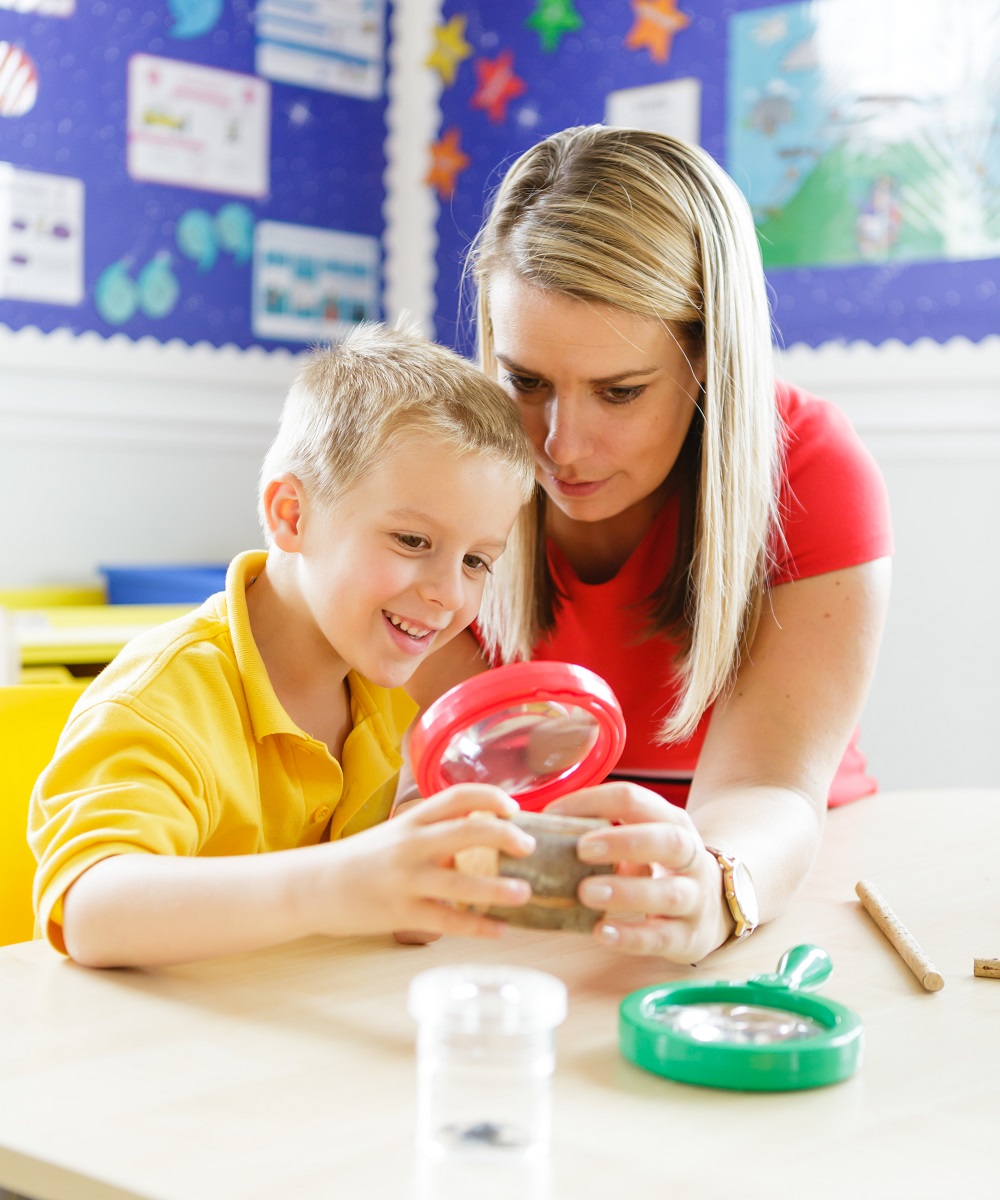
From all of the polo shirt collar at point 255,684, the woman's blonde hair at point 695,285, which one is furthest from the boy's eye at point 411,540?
the woman's blonde hair at point 695,285

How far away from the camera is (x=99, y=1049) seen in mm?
709

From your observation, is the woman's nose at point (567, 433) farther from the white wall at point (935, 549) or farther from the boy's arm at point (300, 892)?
the white wall at point (935, 549)

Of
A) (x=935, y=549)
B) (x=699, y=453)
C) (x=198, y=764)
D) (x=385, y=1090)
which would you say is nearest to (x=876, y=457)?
(x=935, y=549)

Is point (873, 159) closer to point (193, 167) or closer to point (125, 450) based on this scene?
point (193, 167)

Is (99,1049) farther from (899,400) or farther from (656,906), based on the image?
(899,400)

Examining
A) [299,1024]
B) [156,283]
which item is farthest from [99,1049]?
[156,283]

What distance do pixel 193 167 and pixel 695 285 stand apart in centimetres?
195

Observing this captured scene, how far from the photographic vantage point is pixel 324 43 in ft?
10.2

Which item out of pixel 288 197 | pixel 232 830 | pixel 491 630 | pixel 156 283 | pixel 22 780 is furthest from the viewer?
pixel 288 197

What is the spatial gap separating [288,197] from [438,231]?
1.18 feet

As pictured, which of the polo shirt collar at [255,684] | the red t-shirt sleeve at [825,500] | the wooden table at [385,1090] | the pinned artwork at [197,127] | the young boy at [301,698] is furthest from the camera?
the pinned artwork at [197,127]

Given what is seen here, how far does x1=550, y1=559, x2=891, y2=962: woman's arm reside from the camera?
794 mm

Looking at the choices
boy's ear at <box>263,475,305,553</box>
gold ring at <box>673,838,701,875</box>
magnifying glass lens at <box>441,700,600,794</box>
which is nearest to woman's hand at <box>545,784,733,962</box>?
gold ring at <box>673,838,701,875</box>

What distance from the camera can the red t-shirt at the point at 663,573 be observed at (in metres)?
1.29
